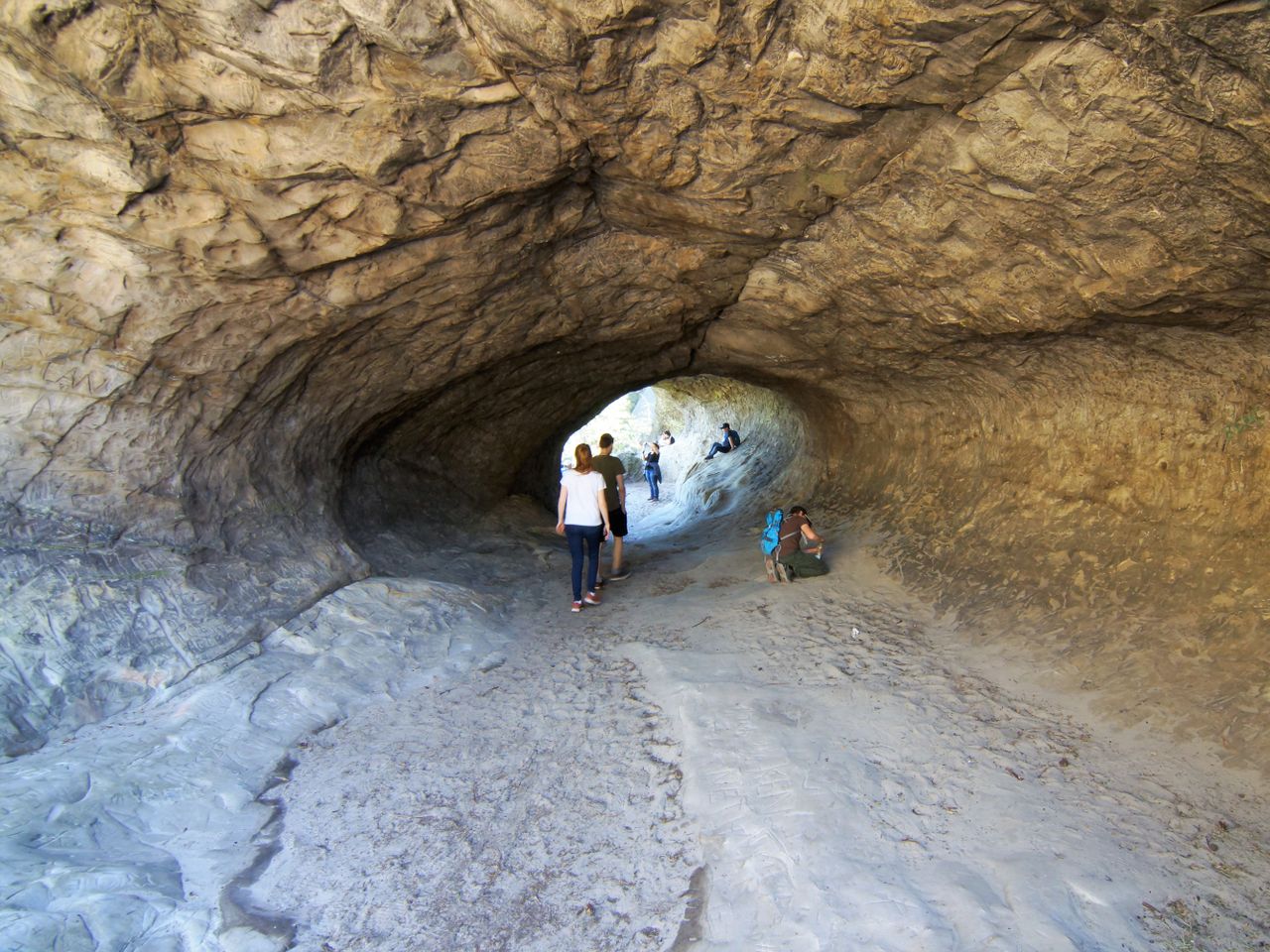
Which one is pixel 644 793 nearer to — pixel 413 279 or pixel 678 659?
pixel 678 659

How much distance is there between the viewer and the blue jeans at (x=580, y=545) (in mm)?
6594

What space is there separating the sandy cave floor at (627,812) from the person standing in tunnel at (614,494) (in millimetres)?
2661

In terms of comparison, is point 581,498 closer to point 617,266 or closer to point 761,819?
point 617,266

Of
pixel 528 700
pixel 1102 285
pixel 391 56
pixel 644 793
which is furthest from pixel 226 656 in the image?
pixel 1102 285

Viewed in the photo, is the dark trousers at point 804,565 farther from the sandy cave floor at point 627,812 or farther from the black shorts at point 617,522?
the black shorts at point 617,522

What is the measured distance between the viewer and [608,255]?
20.6 ft

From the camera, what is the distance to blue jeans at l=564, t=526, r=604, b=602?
21.6 feet

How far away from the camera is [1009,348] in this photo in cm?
582

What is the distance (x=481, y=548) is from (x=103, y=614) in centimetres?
427

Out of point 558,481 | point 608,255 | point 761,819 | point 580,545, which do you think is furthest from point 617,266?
point 558,481

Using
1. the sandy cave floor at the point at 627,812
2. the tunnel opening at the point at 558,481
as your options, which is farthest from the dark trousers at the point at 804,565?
the tunnel opening at the point at 558,481

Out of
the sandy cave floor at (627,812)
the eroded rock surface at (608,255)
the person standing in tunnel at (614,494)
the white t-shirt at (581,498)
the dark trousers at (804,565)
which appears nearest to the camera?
the sandy cave floor at (627,812)

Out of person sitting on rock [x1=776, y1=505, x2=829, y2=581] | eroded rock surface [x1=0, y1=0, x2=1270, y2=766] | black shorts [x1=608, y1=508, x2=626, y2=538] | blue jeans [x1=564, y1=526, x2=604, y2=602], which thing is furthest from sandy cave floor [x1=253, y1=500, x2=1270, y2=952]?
black shorts [x1=608, y1=508, x2=626, y2=538]

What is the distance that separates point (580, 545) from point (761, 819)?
3596mm
